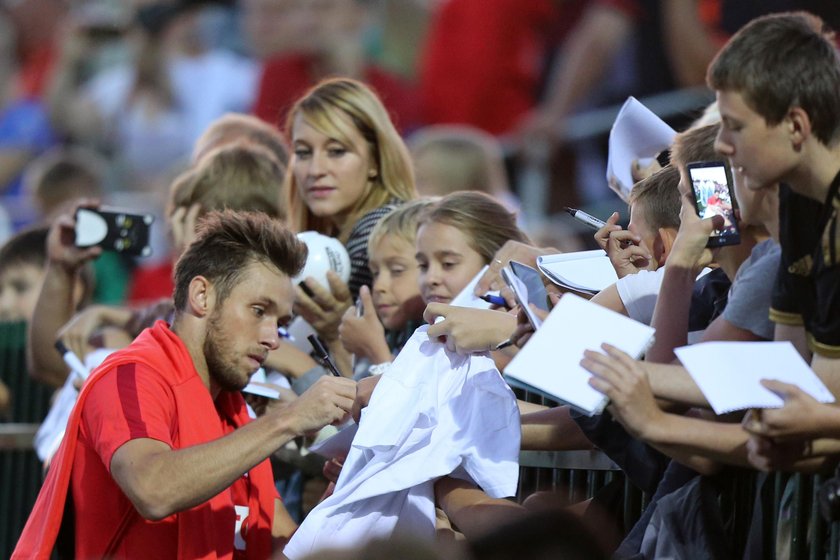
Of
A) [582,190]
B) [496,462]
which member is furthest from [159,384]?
[582,190]

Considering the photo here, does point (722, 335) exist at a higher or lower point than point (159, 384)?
higher

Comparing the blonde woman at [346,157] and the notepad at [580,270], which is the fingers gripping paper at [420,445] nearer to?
the notepad at [580,270]

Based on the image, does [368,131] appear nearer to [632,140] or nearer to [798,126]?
[632,140]

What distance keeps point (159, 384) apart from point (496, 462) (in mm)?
1029

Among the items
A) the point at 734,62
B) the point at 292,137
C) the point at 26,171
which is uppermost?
the point at 734,62

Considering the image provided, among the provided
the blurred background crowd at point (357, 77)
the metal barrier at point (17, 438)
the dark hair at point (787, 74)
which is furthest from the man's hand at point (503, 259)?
the metal barrier at point (17, 438)

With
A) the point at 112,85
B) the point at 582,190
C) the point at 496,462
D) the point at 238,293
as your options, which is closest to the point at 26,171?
the point at 112,85

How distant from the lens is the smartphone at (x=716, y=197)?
11.9 ft

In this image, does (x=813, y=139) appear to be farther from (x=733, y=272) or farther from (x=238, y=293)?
(x=238, y=293)

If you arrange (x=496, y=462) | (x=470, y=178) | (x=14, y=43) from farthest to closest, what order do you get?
(x=14, y=43), (x=470, y=178), (x=496, y=462)

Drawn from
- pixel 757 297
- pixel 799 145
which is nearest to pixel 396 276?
pixel 757 297

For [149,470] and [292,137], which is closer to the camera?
[149,470]

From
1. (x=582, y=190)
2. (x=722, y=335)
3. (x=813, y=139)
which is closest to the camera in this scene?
(x=813, y=139)

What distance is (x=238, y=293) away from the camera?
4539 mm
